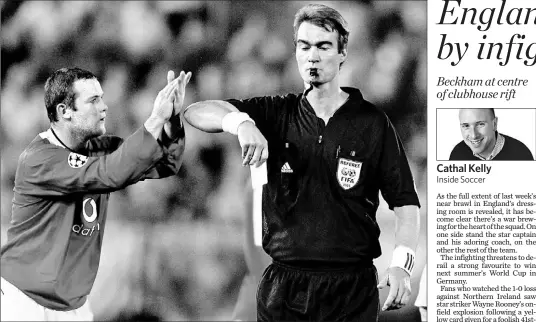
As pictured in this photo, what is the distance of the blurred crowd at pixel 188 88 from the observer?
2.36 meters

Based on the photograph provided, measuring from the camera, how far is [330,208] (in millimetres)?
1866

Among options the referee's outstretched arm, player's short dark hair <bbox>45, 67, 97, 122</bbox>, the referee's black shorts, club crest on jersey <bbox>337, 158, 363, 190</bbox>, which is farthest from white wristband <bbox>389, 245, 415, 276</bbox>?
player's short dark hair <bbox>45, 67, 97, 122</bbox>

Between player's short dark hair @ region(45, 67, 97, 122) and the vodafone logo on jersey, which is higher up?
player's short dark hair @ region(45, 67, 97, 122)

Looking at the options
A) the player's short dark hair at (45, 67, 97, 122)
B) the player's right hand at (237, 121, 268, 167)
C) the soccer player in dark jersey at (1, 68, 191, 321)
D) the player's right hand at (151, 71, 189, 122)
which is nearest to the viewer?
the player's right hand at (237, 121, 268, 167)

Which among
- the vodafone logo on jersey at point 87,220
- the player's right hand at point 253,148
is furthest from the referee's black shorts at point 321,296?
the vodafone logo on jersey at point 87,220

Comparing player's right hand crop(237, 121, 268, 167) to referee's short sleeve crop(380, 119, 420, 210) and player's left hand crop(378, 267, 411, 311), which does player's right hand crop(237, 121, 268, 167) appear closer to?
referee's short sleeve crop(380, 119, 420, 210)

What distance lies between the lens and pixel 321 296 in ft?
5.98

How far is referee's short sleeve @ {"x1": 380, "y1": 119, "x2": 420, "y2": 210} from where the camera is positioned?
1873 mm

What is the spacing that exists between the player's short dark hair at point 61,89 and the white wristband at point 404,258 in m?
1.17

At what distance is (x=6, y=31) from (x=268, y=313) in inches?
59.0

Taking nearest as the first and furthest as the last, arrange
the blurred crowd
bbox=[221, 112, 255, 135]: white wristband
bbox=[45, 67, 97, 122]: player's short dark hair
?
1. bbox=[221, 112, 255, 135]: white wristband
2. bbox=[45, 67, 97, 122]: player's short dark hair
3. the blurred crowd

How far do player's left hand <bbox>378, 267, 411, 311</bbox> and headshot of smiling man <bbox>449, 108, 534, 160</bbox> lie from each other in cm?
59

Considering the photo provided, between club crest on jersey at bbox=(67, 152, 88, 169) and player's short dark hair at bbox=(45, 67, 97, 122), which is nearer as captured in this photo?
club crest on jersey at bbox=(67, 152, 88, 169)

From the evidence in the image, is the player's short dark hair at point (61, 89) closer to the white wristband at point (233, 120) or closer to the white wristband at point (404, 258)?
the white wristband at point (233, 120)
